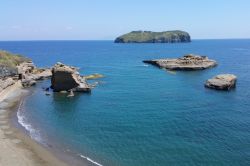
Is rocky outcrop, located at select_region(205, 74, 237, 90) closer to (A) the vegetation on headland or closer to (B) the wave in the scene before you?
(B) the wave

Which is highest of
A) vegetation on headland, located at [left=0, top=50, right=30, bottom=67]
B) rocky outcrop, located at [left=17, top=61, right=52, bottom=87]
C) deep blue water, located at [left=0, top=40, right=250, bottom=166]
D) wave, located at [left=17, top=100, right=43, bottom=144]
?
vegetation on headland, located at [left=0, top=50, right=30, bottom=67]

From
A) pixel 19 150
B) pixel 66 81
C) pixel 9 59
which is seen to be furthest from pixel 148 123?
pixel 9 59

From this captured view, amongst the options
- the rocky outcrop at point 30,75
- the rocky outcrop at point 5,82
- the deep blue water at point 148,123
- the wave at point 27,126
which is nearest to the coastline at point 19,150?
the wave at point 27,126

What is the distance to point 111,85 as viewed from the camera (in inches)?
4879

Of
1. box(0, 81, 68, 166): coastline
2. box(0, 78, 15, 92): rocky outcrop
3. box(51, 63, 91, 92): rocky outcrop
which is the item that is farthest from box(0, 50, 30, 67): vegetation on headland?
box(0, 81, 68, 166): coastline

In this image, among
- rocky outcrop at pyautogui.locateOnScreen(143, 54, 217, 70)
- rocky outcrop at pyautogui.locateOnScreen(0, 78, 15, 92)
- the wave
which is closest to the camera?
the wave

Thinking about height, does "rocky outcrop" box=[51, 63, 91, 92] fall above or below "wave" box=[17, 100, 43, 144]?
above

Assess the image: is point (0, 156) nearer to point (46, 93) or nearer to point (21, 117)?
point (21, 117)

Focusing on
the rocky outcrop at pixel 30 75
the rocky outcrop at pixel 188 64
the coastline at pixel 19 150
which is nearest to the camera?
the coastline at pixel 19 150

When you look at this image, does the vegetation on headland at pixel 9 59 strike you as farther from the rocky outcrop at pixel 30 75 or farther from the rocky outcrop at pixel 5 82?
the rocky outcrop at pixel 5 82

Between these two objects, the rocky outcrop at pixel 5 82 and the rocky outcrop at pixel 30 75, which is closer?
the rocky outcrop at pixel 5 82

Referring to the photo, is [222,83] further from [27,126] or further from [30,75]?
[30,75]

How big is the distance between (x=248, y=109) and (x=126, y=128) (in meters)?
31.4

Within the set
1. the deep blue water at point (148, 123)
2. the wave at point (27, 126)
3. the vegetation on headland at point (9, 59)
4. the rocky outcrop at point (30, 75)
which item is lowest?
the wave at point (27, 126)
